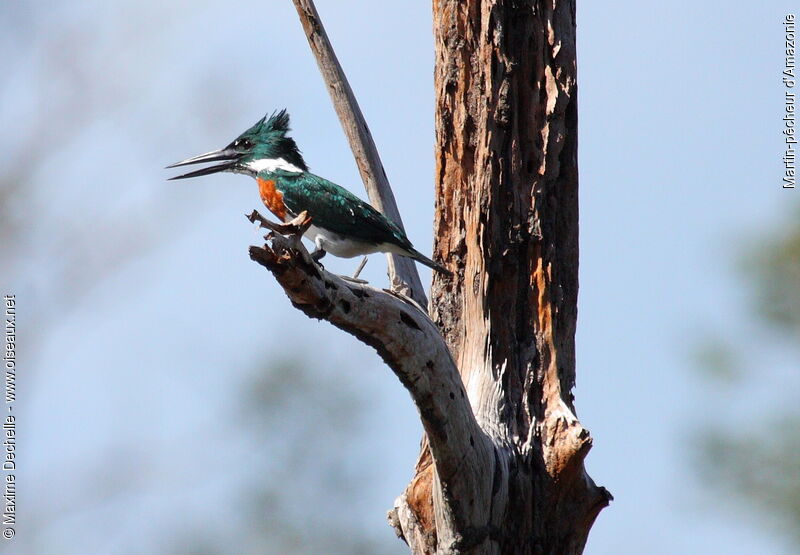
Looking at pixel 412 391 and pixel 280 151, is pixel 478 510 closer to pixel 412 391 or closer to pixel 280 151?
pixel 412 391

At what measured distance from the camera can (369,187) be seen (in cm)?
557

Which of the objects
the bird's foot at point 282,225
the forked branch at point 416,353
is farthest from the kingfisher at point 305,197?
the bird's foot at point 282,225

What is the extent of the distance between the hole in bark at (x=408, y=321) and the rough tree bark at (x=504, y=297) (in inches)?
2.1

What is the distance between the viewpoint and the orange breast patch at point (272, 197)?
227 inches

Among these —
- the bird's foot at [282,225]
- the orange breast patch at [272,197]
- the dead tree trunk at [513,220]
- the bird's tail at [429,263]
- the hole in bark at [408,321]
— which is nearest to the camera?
the bird's foot at [282,225]

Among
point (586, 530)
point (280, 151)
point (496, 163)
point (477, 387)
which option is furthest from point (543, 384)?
point (280, 151)

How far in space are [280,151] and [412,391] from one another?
279 centimetres

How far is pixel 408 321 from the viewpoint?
3.79 m

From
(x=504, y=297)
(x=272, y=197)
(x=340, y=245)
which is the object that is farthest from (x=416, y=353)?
(x=272, y=197)

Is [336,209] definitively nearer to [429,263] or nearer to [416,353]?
[429,263]

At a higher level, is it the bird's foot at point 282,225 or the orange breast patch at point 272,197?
the orange breast patch at point 272,197

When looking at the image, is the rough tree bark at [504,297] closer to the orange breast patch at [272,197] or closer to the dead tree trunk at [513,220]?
the dead tree trunk at [513,220]

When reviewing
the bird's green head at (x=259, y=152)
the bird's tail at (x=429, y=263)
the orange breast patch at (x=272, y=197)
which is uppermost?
the bird's green head at (x=259, y=152)

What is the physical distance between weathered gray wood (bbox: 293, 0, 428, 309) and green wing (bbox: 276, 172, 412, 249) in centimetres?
14
